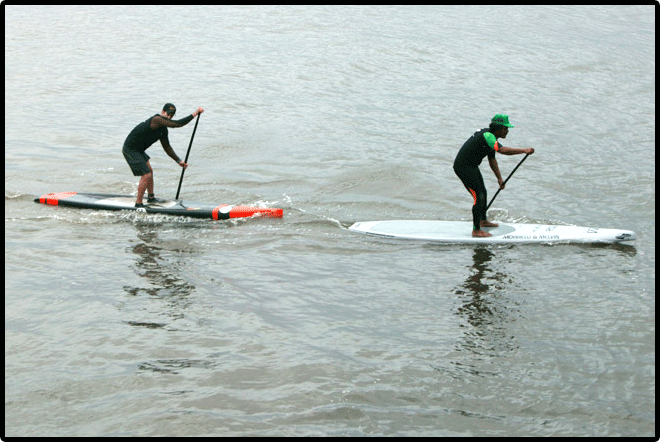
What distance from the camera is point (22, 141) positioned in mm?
19969

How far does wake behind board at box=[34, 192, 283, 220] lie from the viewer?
1327 cm

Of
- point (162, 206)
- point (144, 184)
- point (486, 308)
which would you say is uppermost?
point (144, 184)

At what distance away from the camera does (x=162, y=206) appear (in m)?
13.4

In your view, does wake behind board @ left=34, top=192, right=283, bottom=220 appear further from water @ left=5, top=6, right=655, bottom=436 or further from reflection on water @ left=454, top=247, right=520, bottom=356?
reflection on water @ left=454, top=247, right=520, bottom=356

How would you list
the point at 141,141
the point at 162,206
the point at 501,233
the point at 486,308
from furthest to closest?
the point at 162,206 < the point at 141,141 < the point at 501,233 < the point at 486,308

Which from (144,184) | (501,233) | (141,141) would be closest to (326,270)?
(501,233)

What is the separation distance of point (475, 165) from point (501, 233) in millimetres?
1199

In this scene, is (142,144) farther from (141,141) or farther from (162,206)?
(162,206)

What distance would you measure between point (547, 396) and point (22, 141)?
16.4m

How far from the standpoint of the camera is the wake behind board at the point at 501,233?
12062 mm

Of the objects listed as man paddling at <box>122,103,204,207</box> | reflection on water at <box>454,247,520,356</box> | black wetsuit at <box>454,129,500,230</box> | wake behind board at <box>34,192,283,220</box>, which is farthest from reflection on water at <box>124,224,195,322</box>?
black wetsuit at <box>454,129,500,230</box>

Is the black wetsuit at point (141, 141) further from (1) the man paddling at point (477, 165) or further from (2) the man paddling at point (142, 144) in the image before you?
(1) the man paddling at point (477, 165)

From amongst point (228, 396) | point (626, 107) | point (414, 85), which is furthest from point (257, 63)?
point (228, 396)

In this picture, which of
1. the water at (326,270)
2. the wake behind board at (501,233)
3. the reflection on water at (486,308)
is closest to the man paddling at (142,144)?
the water at (326,270)
